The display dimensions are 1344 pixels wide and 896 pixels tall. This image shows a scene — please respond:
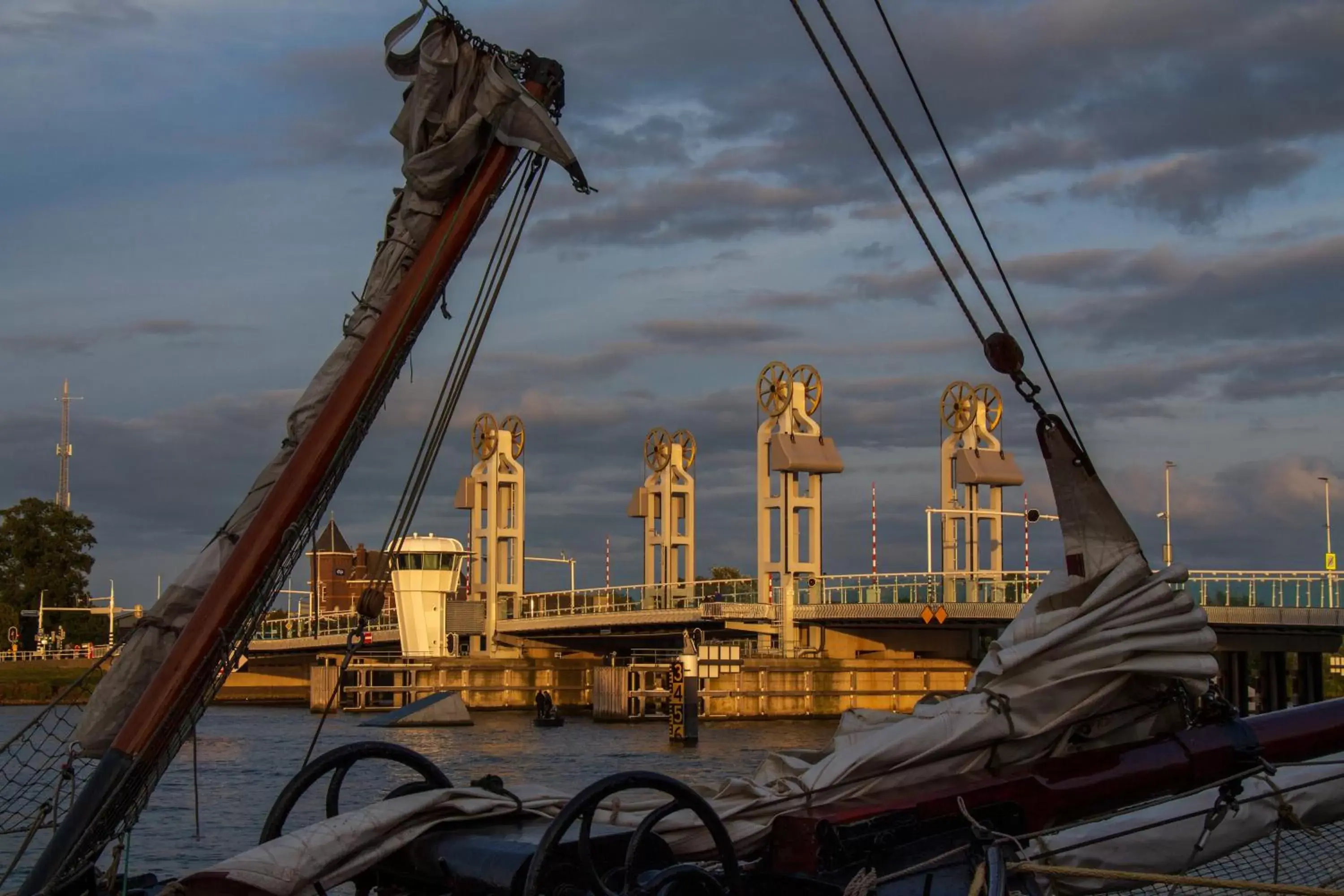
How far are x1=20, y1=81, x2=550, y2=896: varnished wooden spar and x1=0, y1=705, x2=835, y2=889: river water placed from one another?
392 cm

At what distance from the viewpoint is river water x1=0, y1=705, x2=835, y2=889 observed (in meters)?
24.9

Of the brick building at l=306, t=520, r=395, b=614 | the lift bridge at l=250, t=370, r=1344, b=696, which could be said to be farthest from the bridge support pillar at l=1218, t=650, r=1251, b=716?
the brick building at l=306, t=520, r=395, b=614

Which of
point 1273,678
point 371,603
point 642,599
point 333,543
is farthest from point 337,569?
point 371,603

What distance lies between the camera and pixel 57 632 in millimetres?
105750

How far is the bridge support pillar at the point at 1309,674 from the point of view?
5975cm

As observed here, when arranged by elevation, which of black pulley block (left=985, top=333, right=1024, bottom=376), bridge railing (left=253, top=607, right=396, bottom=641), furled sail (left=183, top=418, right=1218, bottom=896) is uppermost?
black pulley block (left=985, top=333, right=1024, bottom=376)

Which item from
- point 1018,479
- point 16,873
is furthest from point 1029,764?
point 1018,479

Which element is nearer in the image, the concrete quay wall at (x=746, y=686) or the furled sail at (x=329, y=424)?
the furled sail at (x=329, y=424)

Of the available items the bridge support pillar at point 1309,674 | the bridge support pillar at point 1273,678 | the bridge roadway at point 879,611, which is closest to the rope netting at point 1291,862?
the bridge roadway at point 879,611

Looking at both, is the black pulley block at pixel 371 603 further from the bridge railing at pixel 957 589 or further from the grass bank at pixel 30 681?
the grass bank at pixel 30 681

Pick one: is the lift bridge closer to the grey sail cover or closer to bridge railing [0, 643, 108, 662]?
bridge railing [0, 643, 108, 662]

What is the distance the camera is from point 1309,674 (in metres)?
59.9

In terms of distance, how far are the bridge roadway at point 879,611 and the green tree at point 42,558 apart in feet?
89.0

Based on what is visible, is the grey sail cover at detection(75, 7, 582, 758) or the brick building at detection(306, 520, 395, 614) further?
the brick building at detection(306, 520, 395, 614)
